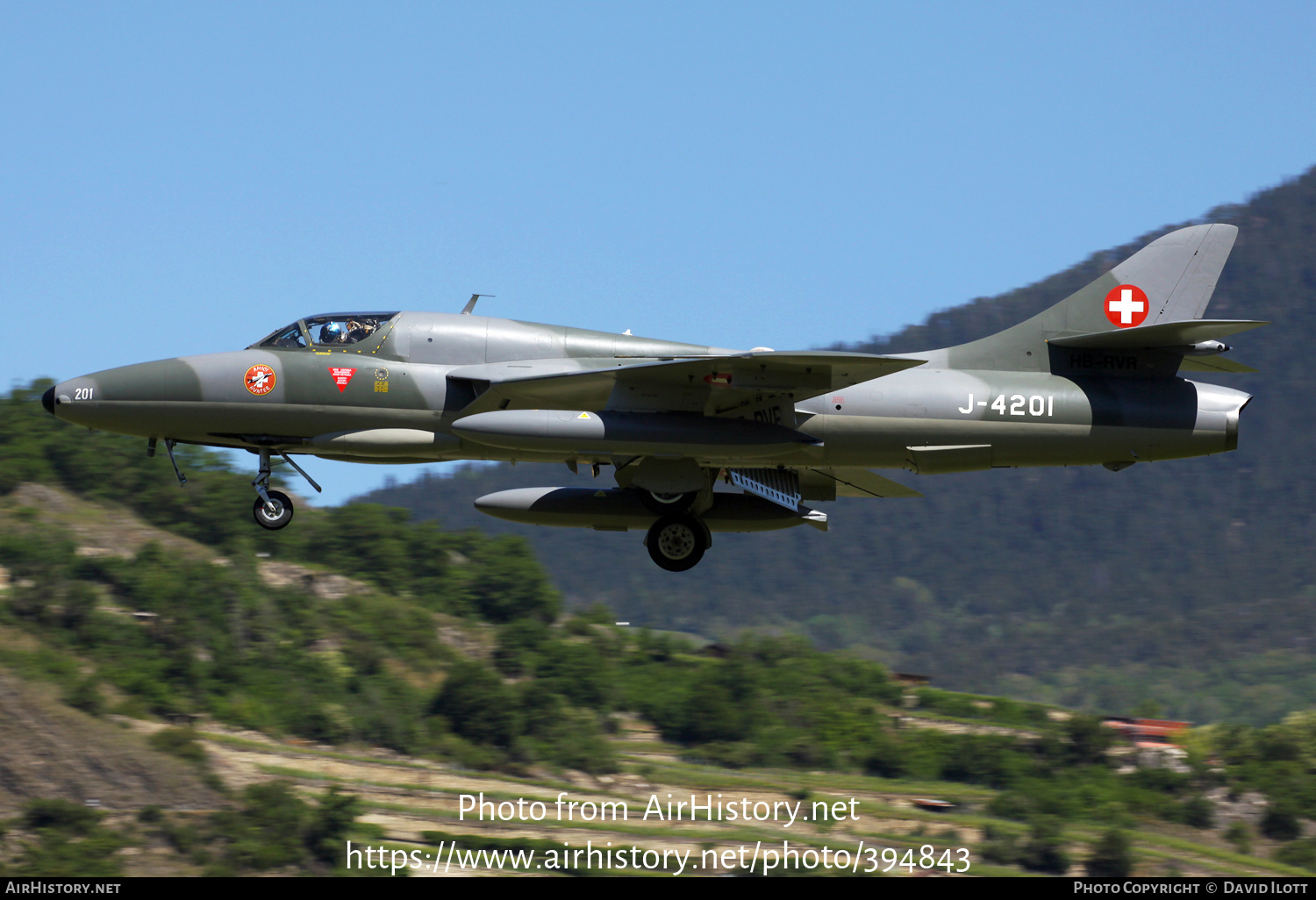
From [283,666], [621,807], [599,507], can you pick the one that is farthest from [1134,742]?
[599,507]

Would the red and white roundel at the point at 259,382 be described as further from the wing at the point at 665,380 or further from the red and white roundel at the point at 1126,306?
the red and white roundel at the point at 1126,306

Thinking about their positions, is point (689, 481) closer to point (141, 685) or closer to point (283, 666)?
point (141, 685)

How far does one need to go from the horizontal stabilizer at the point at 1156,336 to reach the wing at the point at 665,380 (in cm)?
259

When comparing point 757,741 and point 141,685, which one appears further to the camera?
point 757,741

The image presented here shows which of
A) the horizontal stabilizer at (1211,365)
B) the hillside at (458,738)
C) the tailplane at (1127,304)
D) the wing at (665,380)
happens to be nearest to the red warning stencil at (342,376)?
the wing at (665,380)

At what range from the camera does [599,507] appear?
62.4 feet

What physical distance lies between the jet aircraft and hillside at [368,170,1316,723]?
5047 inches

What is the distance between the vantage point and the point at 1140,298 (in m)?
18.6

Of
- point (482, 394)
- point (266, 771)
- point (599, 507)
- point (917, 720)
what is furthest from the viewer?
point (917, 720)

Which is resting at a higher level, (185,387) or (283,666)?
(185,387)

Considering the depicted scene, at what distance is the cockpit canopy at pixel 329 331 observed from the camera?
17.8 metres

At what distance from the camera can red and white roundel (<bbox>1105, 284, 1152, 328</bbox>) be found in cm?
1847

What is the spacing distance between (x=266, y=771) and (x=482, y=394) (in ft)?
141

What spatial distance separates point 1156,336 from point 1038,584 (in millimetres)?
175665
